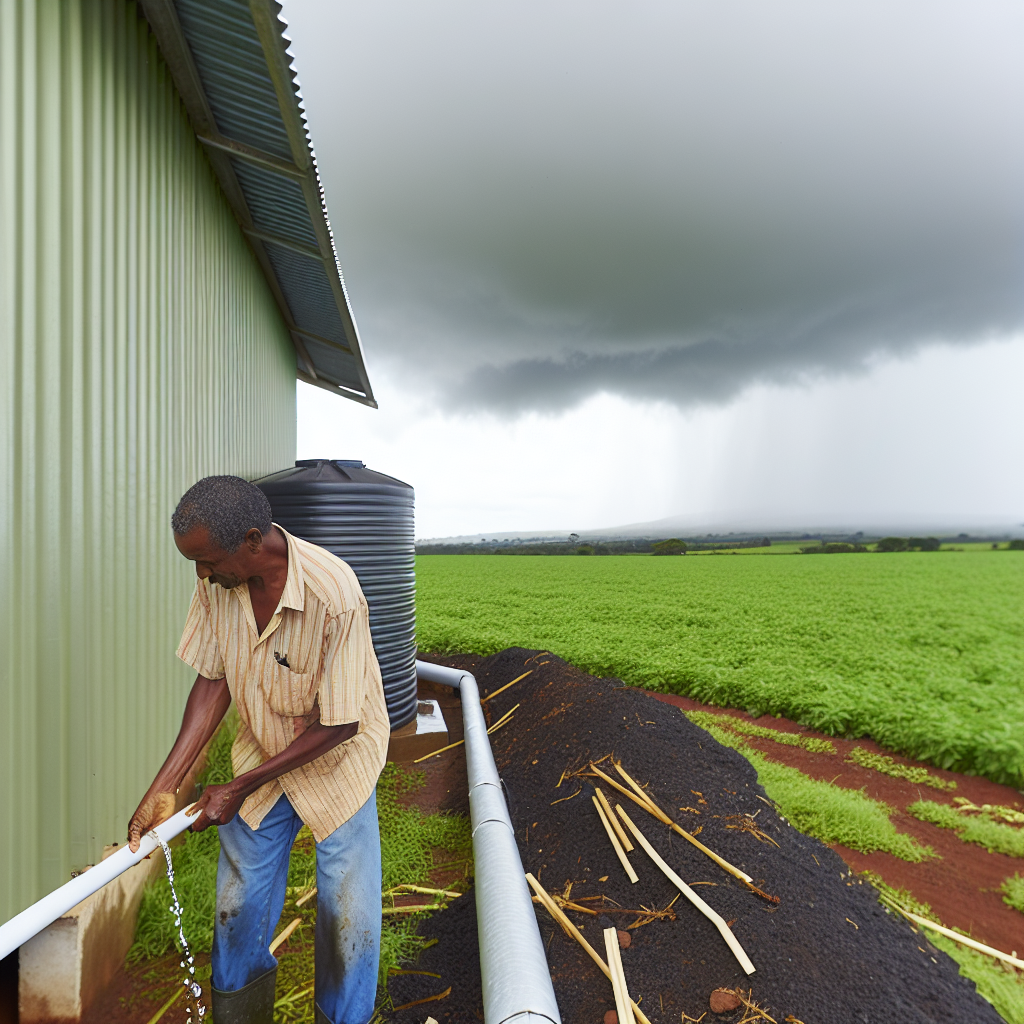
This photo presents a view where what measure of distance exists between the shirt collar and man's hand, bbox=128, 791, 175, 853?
0.66 meters

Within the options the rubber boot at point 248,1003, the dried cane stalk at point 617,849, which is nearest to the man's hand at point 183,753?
the rubber boot at point 248,1003

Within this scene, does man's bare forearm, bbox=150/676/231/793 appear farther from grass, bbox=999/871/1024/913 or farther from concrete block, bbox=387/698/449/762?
grass, bbox=999/871/1024/913

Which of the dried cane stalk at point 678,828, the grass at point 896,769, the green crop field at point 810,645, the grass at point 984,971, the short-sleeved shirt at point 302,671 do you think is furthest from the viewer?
the green crop field at point 810,645

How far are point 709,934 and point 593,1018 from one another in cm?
67

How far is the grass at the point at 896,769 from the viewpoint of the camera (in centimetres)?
576

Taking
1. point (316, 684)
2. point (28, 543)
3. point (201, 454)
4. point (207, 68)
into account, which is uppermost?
point (207, 68)

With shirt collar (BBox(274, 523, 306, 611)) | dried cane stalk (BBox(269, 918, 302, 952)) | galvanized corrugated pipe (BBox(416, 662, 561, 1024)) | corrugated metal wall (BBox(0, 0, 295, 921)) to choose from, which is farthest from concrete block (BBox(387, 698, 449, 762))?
shirt collar (BBox(274, 523, 306, 611))

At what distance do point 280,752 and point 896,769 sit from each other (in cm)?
643

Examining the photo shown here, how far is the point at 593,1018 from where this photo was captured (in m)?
2.35

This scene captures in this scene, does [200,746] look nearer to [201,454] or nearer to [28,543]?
[28,543]

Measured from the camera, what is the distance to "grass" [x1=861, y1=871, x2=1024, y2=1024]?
9.09 feet

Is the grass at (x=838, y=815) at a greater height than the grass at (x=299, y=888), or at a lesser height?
lesser

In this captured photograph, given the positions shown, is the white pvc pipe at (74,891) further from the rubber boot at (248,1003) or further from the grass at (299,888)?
the grass at (299,888)

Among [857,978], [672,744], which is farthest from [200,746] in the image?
[672,744]
